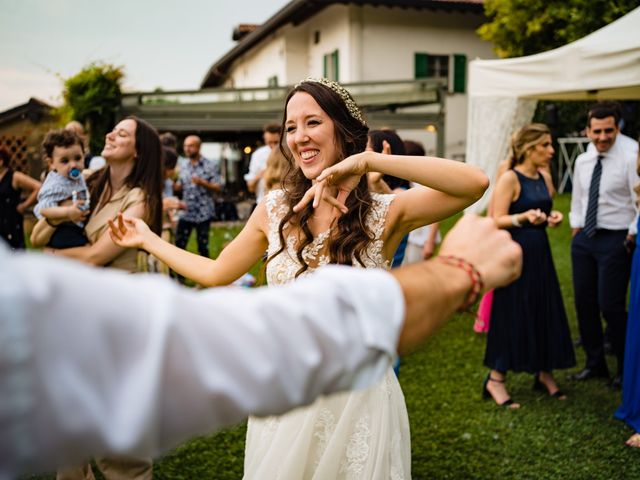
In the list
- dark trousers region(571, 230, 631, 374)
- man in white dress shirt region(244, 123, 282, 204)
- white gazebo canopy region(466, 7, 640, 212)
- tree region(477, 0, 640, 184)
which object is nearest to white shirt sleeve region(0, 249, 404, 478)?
white gazebo canopy region(466, 7, 640, 212)

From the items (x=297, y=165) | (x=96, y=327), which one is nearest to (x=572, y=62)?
(x=297, y=165)

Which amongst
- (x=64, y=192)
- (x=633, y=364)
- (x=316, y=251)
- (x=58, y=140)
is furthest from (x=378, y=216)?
(x=633, y=364)

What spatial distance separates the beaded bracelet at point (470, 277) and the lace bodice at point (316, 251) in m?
1.21

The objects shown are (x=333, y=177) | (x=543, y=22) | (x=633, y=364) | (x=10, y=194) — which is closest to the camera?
(x=333, y=177)

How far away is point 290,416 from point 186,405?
144cm

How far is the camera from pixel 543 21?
1518 centimetres

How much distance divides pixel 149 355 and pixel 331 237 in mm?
1757

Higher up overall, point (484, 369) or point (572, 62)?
point (572, 62)

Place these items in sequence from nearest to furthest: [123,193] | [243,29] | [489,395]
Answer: [123,193] → [489,395] → [243,29]

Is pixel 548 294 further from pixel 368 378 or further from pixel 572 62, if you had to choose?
pixel 368 378

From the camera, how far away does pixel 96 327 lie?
2.34ft

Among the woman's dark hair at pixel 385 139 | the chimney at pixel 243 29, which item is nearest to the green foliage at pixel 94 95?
the woman's dark hair at pixel 385 139

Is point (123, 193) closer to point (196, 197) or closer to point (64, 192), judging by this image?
point (64, 192)

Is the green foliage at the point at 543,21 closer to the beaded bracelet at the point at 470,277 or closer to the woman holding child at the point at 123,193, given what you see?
the woman holding child at the point at 123,193
